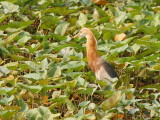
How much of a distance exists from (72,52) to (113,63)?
1.56ft

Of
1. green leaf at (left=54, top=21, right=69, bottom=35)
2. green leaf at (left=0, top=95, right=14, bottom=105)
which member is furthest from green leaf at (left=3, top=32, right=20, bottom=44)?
green leaf at (left=0, top=95, right=14, bottom=105)

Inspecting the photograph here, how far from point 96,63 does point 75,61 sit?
0.28 m

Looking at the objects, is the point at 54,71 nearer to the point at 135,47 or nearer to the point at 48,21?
the point at 135,47

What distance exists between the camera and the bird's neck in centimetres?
733

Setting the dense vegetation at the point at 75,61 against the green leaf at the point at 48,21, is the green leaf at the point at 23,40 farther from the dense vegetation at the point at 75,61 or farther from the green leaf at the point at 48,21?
the green leaf at the point at 48,21

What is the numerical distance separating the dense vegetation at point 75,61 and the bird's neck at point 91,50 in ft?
0.31

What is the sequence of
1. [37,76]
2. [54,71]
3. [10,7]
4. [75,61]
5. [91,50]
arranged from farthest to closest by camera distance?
[10,7], [91,50], [75,61], [54,71], [37,76]

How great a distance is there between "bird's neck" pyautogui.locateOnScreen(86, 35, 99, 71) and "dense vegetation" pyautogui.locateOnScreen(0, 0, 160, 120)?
0.09m

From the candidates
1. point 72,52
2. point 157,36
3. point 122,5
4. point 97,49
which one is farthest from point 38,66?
point 122,5

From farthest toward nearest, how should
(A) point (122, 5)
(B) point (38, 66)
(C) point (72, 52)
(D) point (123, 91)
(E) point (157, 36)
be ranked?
(A) point (122, 5)
(E) point (157, 36)
(C) point (72, 52)
(B) point (38, 66)
(D) point (123, 91)

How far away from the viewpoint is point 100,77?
7199mm

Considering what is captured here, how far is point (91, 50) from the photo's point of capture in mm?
7367

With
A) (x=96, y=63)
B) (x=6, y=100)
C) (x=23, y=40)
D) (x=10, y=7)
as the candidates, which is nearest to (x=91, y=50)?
(x=96, y=63)

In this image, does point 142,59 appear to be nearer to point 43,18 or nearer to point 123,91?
point 123,91
